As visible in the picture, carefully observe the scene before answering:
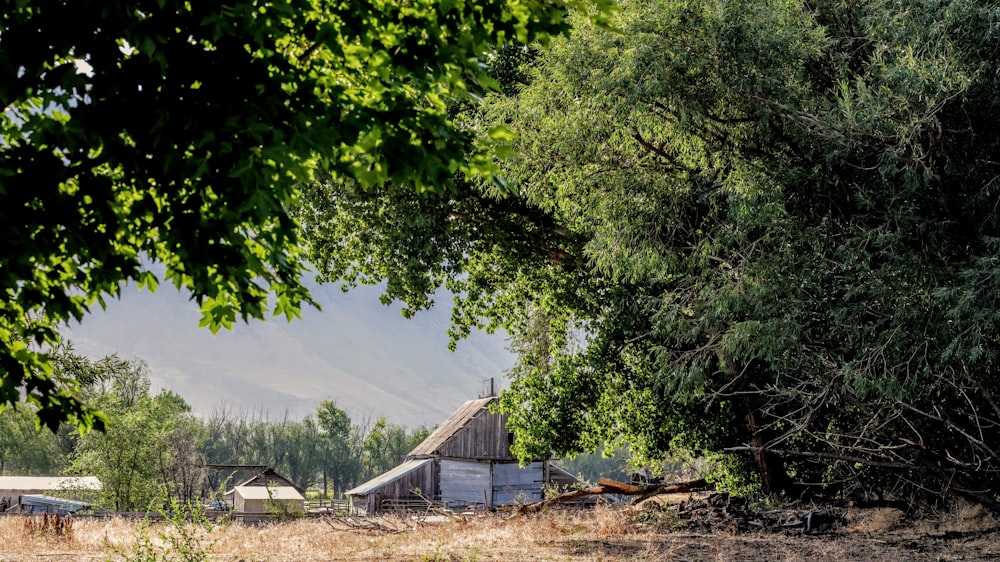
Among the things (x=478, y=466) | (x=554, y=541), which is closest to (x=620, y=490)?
(x=554, y=541)

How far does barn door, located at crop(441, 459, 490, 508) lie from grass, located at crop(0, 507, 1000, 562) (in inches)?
911

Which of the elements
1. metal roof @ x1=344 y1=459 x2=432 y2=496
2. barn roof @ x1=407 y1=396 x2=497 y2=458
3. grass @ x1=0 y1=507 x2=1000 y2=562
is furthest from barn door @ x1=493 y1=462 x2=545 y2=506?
grass @ x1=0 y1=507 x2=1000 y2=562

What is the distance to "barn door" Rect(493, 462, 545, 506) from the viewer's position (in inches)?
1645

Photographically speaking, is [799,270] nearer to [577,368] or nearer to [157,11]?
[577,368]

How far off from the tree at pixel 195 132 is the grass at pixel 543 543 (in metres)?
6.54

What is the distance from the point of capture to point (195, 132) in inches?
168

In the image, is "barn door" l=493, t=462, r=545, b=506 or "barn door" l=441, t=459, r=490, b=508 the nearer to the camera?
"barn door" l=493, t=462, r=545, b=506

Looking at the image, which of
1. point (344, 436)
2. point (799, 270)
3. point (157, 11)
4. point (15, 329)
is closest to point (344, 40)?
point (157, 11)

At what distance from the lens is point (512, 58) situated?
17922mm

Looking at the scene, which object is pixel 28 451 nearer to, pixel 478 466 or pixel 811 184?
pixel 478 466

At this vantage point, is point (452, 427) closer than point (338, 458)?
Yes

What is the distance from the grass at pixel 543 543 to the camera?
12.2m

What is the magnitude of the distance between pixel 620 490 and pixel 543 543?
14.7 ft

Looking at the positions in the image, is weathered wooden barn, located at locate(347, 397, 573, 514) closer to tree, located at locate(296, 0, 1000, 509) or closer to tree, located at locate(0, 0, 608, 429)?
tree, located at locate(296, 0, 1000, 509)
